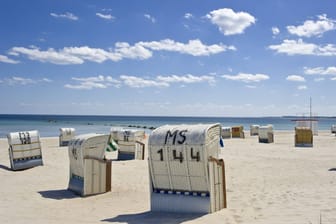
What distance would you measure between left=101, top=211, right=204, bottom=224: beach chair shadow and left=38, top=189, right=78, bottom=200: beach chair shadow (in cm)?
273

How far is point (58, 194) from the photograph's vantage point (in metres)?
10.2

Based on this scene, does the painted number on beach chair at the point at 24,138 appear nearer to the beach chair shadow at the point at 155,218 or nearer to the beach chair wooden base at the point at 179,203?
the beach chair shadow at the point at 155,218

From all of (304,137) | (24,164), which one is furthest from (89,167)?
(304,137)

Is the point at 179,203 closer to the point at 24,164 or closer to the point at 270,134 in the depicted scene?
the point at 24,164

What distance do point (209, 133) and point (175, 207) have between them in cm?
166

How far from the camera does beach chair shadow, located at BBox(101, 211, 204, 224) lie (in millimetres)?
7109

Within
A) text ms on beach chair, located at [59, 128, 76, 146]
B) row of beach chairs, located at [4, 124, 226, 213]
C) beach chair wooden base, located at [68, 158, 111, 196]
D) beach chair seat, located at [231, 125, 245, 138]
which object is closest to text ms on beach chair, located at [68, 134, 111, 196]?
beach chair wooden base, located at [68, 158, 111, 196]

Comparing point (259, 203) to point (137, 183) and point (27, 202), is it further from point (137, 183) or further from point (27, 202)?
point (27, 202)

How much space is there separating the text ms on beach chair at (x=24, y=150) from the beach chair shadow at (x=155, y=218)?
829 cm

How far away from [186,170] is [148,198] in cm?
232

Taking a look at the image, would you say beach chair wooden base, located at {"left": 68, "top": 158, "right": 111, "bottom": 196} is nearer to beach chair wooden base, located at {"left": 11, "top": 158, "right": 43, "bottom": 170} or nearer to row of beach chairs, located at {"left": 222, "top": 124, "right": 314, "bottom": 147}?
beach chair wooden base, located at {"left": 11, "top": 158, "right": 43, "bottom": 170}

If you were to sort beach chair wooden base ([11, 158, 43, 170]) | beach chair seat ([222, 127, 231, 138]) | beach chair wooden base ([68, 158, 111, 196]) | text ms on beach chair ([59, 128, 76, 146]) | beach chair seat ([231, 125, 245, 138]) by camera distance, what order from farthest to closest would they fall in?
beach chair seat ([231, 125, 245, 138]) < beach chair seat ([222, 127, 231, 138]) < text ms on beach chair ([59, 128, 76, 146]) < beach chair wooden base ([11, 158, 43, 170]) < beach chair wooden base ([68, 158, 111, 196])

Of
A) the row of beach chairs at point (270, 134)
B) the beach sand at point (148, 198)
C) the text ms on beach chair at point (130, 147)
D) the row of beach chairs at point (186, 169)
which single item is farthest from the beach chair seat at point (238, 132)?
the row of beach chairs at point (186, 169)

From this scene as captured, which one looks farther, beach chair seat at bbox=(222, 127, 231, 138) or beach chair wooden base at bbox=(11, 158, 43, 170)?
beach chair seat at bbox=(222, 127, 231, 138)
